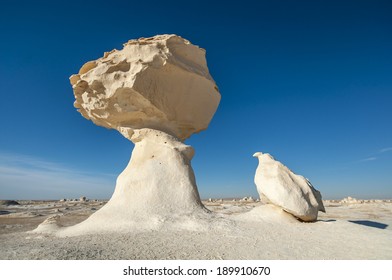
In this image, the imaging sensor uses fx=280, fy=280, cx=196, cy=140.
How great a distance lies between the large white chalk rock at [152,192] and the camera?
8.28 m

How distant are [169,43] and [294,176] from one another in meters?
6.75

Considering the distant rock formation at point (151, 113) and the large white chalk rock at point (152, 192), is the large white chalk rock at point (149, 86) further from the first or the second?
the large white chalk rock at point (152, 192)

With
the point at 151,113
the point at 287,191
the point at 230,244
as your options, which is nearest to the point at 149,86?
the point at 151,113

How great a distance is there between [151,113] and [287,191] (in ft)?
19.1

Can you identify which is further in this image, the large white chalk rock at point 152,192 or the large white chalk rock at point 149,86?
the large white chalk rock at point 149,86

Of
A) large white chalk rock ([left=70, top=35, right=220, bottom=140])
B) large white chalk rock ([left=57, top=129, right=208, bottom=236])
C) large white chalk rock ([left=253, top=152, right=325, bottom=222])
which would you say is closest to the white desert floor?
large white chalk rock ([left=253, top=152, right=325, bottom=222])

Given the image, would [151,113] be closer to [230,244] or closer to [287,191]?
[287,191]

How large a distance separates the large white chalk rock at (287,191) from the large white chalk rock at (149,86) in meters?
3.98

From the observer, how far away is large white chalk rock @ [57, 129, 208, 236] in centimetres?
828

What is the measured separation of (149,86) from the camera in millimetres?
10641

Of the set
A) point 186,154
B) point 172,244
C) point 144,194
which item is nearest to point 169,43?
point 186,154

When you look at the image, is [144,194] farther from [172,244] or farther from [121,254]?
[121,254]

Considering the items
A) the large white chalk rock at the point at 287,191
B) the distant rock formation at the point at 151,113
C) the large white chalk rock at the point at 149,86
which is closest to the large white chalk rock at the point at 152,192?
the distant rock formation at the point at 151,113

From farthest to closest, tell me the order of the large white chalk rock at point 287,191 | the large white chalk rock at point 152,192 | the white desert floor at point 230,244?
the large white chalk rock at point 287,191, the large white chalk rock at point 152,192, the white desert floor at point 230,244
